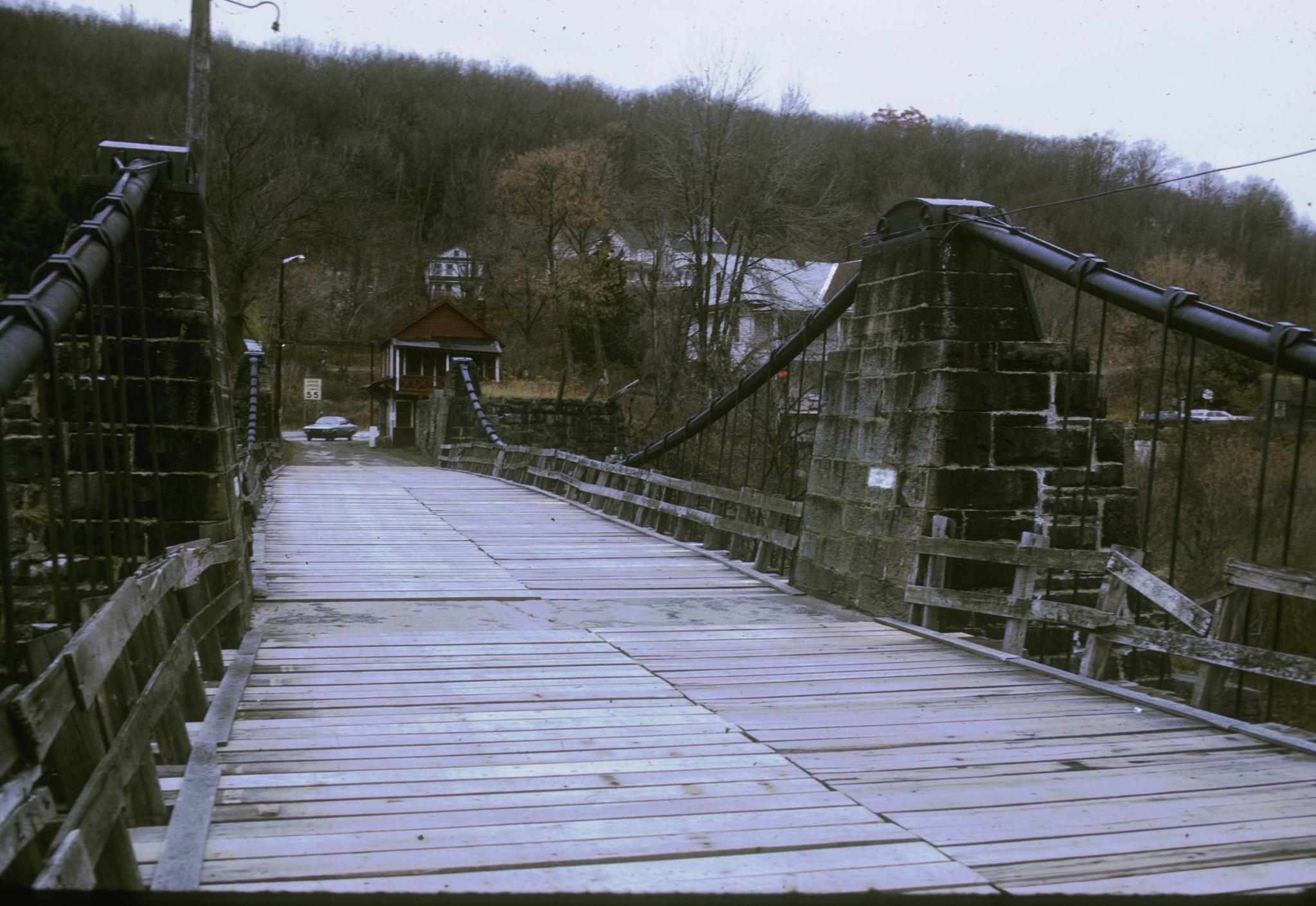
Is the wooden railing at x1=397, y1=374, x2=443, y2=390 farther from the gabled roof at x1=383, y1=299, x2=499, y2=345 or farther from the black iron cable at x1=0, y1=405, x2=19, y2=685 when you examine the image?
the black iron cable at x1=0, y1=405, x2=19, y2=685

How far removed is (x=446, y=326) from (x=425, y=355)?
4.97 ft

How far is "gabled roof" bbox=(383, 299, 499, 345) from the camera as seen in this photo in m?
48.7

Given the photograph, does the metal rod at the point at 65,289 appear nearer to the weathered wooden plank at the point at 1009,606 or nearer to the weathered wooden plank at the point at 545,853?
the weathered wooden plank at the point at 545,853

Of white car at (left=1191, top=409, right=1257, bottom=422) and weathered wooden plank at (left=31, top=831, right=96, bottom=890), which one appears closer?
weathered wooden plank at (left=31, top=831, right=96, bottom=890)

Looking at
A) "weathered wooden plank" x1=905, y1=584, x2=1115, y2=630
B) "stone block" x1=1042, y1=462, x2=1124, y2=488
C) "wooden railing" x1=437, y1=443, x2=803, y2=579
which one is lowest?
"wooden railing" x1=437, y1=443, x2=803, y2=579

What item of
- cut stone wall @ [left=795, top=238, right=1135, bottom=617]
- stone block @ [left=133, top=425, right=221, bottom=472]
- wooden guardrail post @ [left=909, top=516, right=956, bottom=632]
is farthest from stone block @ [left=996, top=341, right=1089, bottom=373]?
stone block @ [left=133, top=425, right=221, bottom=472]

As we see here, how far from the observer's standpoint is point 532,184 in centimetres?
4619

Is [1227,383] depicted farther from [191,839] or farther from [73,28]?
[73,28]

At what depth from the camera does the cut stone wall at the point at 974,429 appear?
618cm

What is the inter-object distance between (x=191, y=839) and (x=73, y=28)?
41.0 metres

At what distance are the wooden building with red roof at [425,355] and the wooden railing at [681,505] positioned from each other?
29.8 m

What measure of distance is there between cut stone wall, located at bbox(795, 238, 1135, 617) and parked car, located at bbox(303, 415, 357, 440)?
144 ft

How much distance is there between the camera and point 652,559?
362 inches

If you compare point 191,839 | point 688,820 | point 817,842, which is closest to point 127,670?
point 191,839
